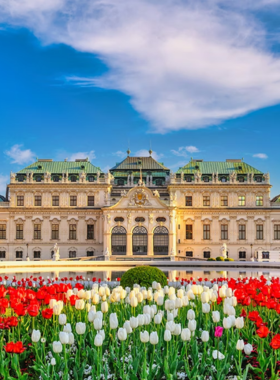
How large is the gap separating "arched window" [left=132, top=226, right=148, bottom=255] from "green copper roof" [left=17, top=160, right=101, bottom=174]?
10484mm

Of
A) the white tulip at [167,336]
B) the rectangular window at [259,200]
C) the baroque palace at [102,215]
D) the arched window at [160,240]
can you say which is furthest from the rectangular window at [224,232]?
the white tulip at [167,336]

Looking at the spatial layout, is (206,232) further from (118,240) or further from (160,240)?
(118,240)

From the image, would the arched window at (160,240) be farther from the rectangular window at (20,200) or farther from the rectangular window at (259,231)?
the rectangular window at (20,200)

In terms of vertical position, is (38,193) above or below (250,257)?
above

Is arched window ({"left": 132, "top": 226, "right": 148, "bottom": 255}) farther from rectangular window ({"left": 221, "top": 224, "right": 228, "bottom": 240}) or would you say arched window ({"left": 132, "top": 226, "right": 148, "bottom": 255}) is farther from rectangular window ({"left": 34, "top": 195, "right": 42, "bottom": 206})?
rectangular window ({"left": 34, "top": 195, "right": 42, "bottom": 206})

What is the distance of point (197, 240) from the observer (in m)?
61.9

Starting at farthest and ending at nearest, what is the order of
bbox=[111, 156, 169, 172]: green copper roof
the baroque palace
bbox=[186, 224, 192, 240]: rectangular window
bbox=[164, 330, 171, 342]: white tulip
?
bbox=[111, 156, 169, 172]: green copper roof → bbox=[186, 224, 192, 240]: rectangular window → the baroque palace → bbox=[164, 330, 171, 342]: white tulip

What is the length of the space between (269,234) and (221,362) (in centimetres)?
5580

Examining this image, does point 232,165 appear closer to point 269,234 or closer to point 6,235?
point 269,234

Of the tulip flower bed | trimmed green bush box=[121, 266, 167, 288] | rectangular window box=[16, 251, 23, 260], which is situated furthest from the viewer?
rectangular window box=[16, 251, 23, 260]

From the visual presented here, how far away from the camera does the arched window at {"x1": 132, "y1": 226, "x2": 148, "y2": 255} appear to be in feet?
194

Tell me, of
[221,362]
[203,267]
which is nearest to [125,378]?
[221,362]

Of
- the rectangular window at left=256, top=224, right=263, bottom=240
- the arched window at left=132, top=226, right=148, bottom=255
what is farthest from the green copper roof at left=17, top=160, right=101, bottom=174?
the rectangular window at left=256, top=224, right=263, bottom=240

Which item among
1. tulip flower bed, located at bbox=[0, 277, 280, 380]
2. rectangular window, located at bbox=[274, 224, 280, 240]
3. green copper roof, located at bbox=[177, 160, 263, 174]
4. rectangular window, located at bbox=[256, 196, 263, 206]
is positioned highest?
green copper roof, located at bbox=[177, 160, 263, 174]
